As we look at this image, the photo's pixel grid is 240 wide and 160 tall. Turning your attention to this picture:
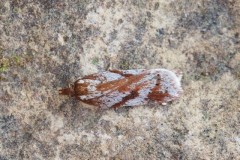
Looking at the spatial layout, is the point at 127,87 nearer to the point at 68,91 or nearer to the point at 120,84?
the point at 120,84

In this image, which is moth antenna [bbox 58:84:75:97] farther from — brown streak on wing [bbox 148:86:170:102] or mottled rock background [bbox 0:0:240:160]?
brown streak on wing [bbox 148:86:170:102]

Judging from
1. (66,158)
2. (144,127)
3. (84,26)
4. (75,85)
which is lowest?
(66,158)

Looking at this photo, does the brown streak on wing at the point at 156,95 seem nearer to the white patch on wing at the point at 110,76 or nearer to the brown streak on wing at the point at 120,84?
the brown streak on wing at the point at 120,84

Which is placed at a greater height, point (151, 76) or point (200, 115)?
point (151, 76)

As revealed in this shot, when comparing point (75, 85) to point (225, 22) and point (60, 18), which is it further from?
point (225, 22)

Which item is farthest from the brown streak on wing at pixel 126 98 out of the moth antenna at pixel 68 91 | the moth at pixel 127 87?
the moth antenna at pixel 68 91

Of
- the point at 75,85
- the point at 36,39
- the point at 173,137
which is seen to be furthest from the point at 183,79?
the point at 36,39
